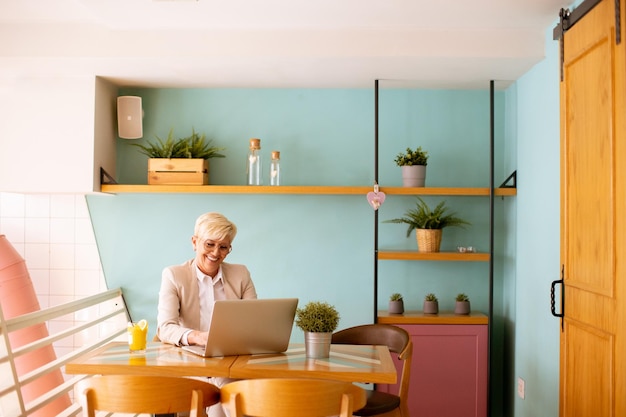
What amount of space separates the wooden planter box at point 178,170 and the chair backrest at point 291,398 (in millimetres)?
2269

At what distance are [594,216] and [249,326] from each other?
1526mm

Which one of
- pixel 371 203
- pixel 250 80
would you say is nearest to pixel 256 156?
pixel 250 80

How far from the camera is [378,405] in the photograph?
3502mm

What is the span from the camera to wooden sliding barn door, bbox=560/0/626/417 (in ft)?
9.57

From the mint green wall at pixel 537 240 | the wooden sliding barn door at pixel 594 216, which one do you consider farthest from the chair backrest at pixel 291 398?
the mint green wall at pixel 537 240

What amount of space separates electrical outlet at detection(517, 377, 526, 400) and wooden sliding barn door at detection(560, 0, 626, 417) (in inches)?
36.5

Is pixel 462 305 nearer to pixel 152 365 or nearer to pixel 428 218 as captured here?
pixel 428 218

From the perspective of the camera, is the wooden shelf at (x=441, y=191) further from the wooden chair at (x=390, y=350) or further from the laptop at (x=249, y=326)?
the laptop at (x=249, y=326)

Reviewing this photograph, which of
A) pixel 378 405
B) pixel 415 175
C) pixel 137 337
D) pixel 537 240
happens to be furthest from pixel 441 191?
pixel 137 337

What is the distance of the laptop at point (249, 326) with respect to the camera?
299cm

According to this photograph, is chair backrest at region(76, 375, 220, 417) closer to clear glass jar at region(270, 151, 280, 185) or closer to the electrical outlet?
clear glass jar at region(270, 151, 280, 185)

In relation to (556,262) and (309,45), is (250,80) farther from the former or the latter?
(556,262)

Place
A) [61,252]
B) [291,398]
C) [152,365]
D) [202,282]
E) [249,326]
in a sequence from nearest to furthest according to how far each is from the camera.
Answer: [291,398]
[152,365]
[249,326]
[202,282]
[61,252]

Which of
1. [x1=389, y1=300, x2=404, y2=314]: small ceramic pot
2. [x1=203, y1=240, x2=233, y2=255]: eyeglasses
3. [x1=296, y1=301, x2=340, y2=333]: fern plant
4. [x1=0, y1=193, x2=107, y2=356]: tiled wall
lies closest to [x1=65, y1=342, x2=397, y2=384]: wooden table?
[x1=296, y1=301, x2=340, y2=333]: fern plant
